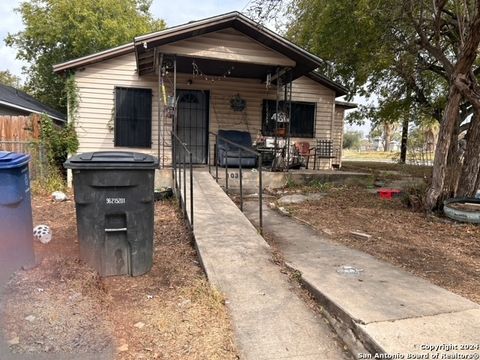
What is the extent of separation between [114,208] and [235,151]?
6467mm

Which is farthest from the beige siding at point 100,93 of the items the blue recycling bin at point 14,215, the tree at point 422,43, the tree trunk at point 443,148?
the tree trunk at point 443,148

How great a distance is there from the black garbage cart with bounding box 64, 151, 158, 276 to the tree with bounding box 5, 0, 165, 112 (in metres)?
17.7

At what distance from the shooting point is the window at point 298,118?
428 inches

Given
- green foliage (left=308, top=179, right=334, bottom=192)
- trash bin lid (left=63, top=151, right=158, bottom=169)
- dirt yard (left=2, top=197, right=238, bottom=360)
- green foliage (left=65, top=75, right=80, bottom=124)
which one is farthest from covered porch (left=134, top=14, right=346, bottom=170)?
dirt yard (left=2, top=197, right=238, bottom=360)

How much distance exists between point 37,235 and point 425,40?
7216 mm

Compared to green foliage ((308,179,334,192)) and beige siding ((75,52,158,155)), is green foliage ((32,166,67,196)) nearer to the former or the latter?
beige siding ((75,52,158,155))

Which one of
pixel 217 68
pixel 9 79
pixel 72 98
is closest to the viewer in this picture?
pixel 72 98

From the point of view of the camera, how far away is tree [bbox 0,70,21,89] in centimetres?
3632

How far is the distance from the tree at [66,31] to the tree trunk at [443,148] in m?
17.4

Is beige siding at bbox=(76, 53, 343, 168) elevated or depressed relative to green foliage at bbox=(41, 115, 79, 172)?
elevated

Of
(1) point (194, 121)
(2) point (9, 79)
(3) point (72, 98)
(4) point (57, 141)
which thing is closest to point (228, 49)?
(1) point (194, 121)

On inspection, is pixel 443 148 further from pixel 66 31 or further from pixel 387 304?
pixel 66 31

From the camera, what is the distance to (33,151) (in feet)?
29.1

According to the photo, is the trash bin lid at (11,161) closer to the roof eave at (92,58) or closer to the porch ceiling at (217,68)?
the porch ceiling at (217,68)
